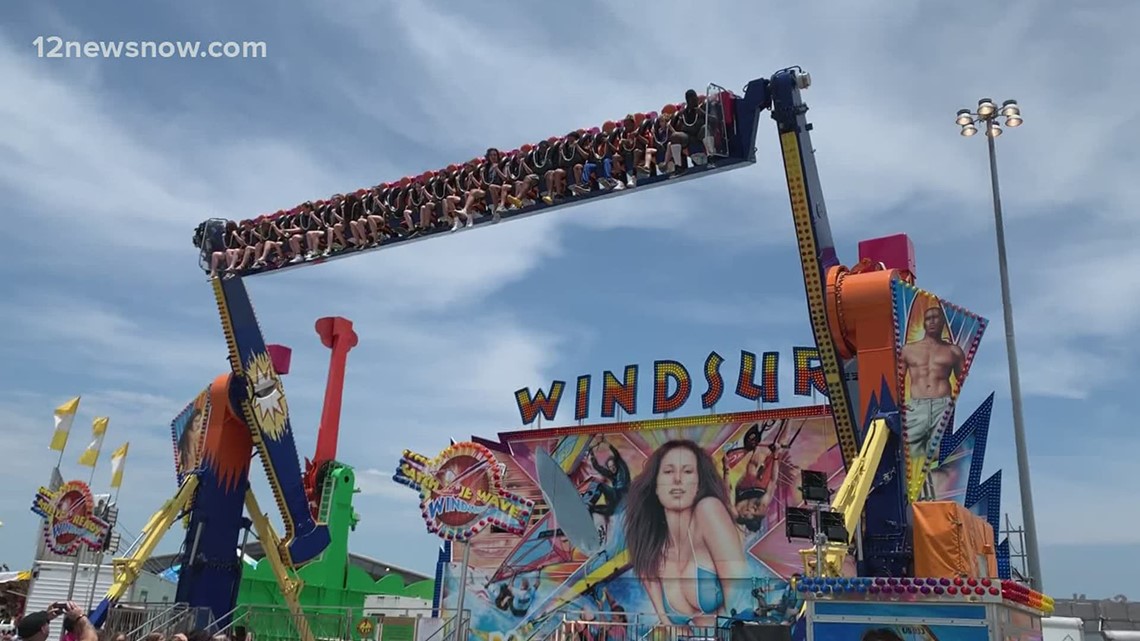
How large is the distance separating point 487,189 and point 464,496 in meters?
6.09

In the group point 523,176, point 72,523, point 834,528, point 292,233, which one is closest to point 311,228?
point 292,233

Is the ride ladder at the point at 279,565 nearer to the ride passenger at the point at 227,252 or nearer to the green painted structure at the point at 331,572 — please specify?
the ride passenger at the point at 227,252

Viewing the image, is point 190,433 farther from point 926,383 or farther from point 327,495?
point 926,383

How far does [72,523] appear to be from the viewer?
2058 centimetres

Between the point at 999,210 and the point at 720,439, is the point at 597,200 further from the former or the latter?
the point at 720,439

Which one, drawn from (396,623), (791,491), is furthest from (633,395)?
(396,623)

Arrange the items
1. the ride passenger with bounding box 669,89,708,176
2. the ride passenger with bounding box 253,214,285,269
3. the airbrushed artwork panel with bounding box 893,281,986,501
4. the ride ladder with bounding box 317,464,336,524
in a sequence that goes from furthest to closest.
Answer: the ride ladder with bounding box 317,464,336,524 < the ride passenger with bounding box 253,214,285,269 < the ride passenger with bounding box 669,89,708,176 < the airbrushed artwork panel with bounding box 893,281,986,501

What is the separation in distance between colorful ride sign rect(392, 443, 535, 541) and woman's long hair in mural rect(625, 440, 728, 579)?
20.2 feet

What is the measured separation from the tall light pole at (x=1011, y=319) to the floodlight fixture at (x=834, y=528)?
420cm

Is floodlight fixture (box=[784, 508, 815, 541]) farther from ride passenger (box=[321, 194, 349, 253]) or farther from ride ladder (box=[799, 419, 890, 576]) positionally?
ride passenger (box=[321, 194, 349, 253])

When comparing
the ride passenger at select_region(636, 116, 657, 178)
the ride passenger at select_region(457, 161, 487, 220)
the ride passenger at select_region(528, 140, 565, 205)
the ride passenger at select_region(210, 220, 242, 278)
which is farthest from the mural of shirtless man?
the ride passenger at select_region(210, 220, 242, 278)

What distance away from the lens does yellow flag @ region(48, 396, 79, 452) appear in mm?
26522

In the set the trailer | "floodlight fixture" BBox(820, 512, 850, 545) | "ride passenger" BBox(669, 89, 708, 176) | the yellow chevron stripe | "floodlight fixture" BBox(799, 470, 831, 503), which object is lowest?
the trailer

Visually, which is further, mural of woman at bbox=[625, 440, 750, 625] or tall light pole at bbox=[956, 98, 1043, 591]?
mural of woman at bbox=[625, 440, 750, 625]
